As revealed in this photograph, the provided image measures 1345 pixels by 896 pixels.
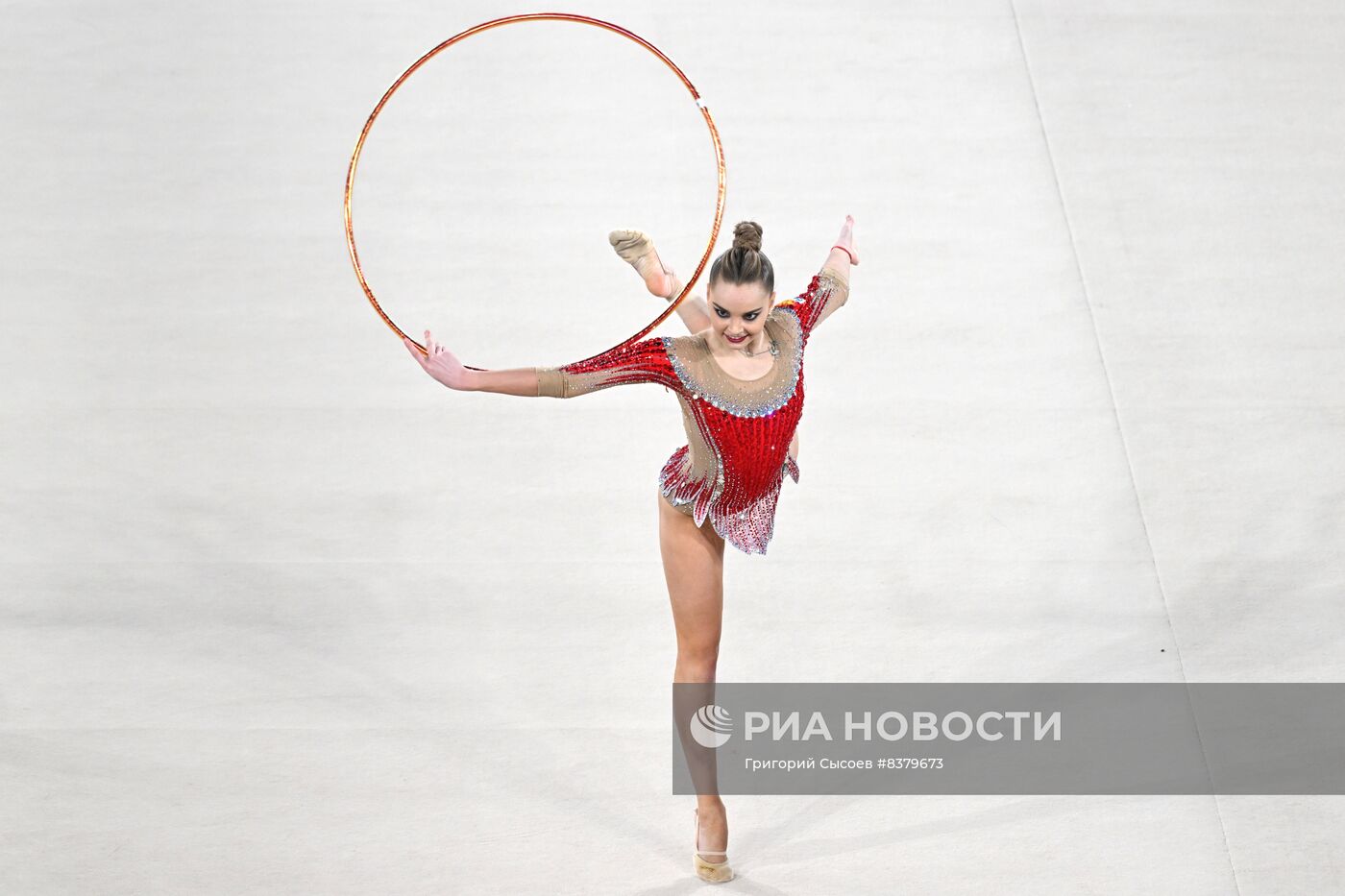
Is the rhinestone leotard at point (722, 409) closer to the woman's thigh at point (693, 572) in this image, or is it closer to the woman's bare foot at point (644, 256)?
the woman's thigh at point (693, 572)

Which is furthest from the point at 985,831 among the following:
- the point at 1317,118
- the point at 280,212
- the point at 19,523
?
the point at 1317,118

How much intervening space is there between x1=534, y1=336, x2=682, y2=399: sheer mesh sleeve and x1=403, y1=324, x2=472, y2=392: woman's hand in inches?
6.0

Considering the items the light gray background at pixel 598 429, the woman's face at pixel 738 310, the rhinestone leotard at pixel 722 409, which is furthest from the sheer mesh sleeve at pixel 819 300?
the light gray background at pixel 598 429

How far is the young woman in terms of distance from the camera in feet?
9.82

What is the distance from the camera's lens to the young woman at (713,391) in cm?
299

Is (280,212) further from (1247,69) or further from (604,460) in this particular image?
(1247,69)

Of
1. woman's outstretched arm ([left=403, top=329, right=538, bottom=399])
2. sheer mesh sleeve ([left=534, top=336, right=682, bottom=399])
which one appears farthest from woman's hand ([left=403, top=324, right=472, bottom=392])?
sheer mesh sleeve ([left=534, top=336, right=682, bottom=399])

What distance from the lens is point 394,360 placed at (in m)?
4.99

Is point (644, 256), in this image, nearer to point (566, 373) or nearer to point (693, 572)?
point (566, 373)

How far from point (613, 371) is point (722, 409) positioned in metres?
0.23

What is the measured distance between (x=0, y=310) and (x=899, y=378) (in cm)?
299

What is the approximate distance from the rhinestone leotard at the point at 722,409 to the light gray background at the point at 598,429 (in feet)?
2.71

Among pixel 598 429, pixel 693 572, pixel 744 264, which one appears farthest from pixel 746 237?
pixel 598 429

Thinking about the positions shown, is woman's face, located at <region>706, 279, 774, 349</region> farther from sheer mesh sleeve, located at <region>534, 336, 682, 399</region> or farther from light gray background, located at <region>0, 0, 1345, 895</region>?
light gray background, located at <region>0, 0, 1345, 895</region>
